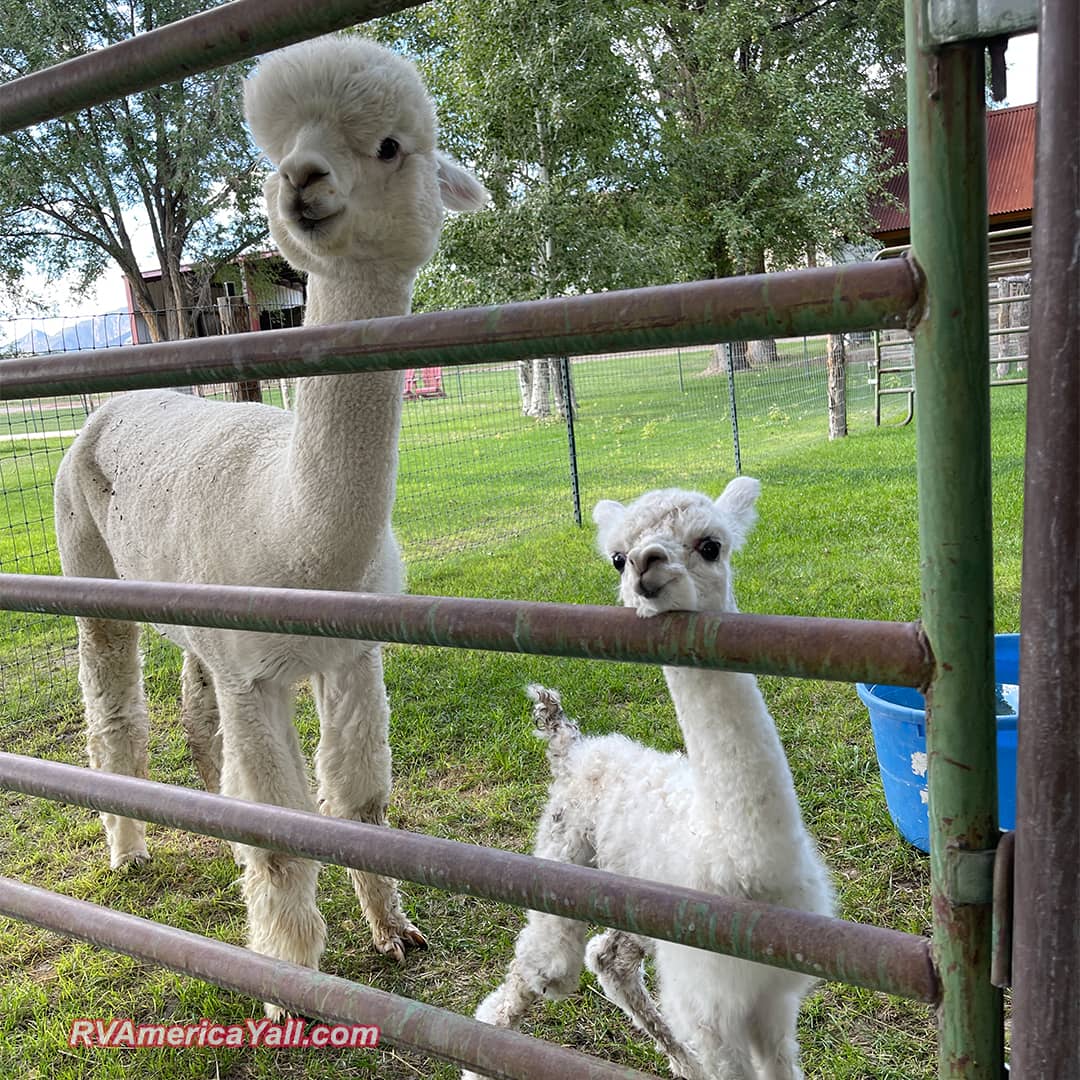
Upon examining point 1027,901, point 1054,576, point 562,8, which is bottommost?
point 1027,901

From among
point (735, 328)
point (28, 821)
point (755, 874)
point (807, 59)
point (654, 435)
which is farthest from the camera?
point (807, 59)

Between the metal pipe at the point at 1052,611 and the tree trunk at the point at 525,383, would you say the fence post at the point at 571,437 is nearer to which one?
the tree trunk at the point at 525,383

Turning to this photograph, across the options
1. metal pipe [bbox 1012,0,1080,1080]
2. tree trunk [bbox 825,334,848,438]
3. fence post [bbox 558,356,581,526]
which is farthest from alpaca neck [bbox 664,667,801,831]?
tree trunk [bbox 825,334,848,438]

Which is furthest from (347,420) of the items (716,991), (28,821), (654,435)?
(654,435)

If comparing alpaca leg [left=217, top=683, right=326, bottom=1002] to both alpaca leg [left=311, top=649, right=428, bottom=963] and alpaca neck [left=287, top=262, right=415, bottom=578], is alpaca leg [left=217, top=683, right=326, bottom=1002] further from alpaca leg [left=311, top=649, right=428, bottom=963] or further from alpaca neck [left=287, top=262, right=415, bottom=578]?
alpaca neck [left=287, top=262, right=415, bottom=578]

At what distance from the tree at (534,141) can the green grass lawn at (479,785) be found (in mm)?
5946

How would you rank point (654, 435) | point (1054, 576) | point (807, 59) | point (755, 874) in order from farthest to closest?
point (807, 59)
point (654, 435)
point (755, 874)
point (1054, 576)

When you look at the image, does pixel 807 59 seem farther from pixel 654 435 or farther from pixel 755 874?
pixel 755 874

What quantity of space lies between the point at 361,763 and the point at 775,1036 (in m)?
1.33

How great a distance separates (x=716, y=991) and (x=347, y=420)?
1.34 meters

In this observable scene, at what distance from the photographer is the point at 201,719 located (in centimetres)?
366

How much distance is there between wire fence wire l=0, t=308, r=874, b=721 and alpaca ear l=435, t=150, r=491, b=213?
302cm

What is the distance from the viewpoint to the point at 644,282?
547 inches

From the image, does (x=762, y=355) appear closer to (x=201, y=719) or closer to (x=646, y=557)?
(x=201, y=719)
